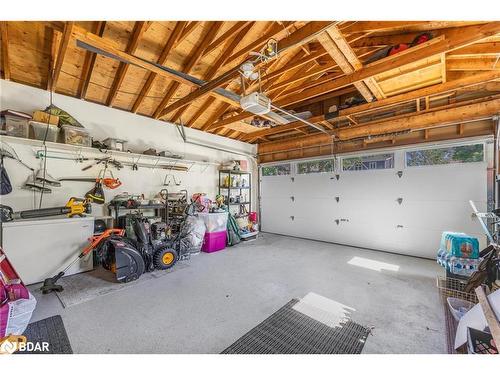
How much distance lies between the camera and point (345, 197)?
5.48 meters

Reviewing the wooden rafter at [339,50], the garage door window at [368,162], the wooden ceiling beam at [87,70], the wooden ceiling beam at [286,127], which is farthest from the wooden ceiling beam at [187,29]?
the garage door window at [368,162]

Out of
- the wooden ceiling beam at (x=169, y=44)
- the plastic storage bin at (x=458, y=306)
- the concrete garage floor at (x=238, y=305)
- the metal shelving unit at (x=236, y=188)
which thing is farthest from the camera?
the metal shelving unit at (x=236, y=188)

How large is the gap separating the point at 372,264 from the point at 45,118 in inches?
251

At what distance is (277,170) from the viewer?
6953mm

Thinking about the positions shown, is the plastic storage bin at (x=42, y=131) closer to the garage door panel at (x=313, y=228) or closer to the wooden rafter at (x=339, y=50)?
the wooden rafter at (x=339, y=50)

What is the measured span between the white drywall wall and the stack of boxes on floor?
520 centimetres

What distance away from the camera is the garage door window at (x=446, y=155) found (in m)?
3.94

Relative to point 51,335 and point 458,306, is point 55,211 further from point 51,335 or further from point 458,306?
point 458,306

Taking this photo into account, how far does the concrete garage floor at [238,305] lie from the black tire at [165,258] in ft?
0.95

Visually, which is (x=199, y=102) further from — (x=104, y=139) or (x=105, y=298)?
(x=105, y=298)

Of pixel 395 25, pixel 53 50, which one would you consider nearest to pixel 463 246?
pixel 395 25

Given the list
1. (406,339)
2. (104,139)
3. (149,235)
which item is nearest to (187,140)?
(104,139)

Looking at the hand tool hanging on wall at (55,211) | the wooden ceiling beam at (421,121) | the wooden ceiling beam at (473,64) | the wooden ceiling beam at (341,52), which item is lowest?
the hand tool hanging on wall at (55,211)
